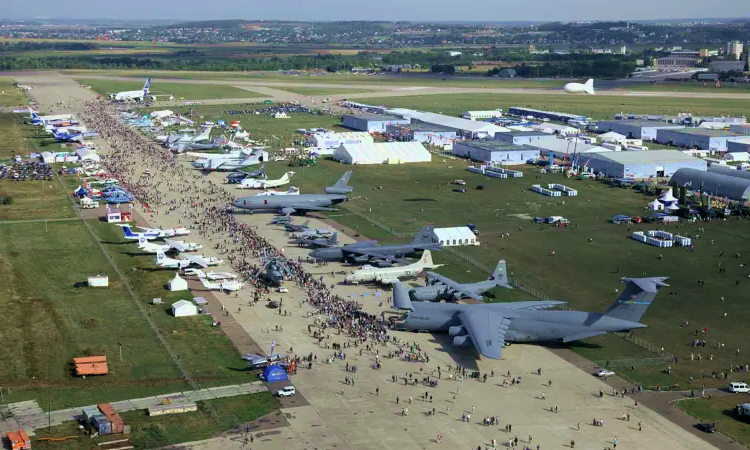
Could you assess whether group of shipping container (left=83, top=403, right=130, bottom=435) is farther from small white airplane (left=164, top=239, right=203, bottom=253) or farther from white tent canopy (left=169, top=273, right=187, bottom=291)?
small white airplane (left=164, top=239, right=203, bottom=253)

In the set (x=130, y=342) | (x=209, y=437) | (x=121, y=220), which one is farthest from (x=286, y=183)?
(x=209, y=437)

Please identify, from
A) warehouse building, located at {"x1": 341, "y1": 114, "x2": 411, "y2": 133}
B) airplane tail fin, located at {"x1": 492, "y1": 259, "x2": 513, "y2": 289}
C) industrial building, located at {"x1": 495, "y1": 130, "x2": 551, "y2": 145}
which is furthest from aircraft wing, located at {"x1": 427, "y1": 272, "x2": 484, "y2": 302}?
warehouse building, located at {"x1": 341, "y1": 114, "x2": 411, "y2": 133}

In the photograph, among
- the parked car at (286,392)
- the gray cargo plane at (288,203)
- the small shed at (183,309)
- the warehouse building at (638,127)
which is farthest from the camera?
the warehouse building at (638,127)

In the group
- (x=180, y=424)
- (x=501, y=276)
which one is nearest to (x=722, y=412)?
(x=501, y=276)

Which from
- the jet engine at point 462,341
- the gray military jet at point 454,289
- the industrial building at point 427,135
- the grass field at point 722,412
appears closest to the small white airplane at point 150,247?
the gray military jet at point 454,289

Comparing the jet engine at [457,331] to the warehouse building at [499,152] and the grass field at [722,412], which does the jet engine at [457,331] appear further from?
the warehouse building at [499,152]
